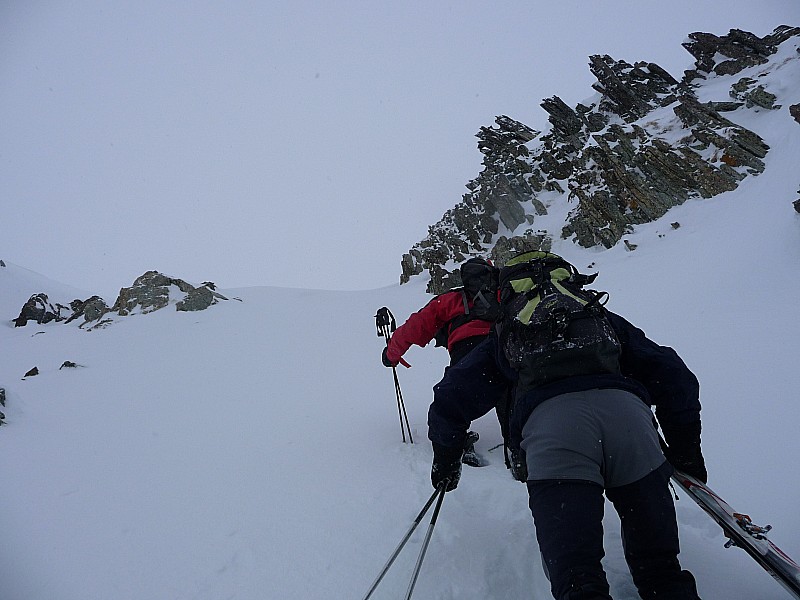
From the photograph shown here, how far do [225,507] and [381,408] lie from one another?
3.07 metres

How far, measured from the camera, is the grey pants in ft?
5.95

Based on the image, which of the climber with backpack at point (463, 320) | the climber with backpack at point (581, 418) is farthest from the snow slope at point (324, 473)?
the climber with backpack at point (463, 320)

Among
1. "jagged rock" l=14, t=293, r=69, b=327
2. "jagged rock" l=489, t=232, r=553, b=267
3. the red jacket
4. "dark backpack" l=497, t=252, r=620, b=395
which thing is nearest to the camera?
"dark backpack" l=497, t=252, r=620, b=395

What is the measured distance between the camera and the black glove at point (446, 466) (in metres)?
2.66

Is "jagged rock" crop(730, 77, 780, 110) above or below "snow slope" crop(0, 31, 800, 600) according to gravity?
above

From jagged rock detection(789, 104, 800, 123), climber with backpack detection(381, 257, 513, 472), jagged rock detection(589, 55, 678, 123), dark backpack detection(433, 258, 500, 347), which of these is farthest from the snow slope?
jagged rock detection(589, 55, 678, 123)

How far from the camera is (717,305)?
24.2 feet

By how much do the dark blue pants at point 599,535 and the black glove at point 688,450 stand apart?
22.3 inches

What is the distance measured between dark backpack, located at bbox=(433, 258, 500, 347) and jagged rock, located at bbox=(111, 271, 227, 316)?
20157mm

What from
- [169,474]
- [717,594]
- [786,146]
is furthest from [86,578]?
[786,146]

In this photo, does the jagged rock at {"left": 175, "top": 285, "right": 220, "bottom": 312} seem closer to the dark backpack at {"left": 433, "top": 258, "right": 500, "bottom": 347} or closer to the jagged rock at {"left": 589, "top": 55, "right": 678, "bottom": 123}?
the dark backpack at {"left": 433, "top": 258, "right": 500, "bottom": 347}

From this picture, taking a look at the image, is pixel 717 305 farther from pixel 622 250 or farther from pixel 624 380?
pixel 622 250

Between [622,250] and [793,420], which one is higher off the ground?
[622,250]

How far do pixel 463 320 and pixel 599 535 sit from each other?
2.49 meters
